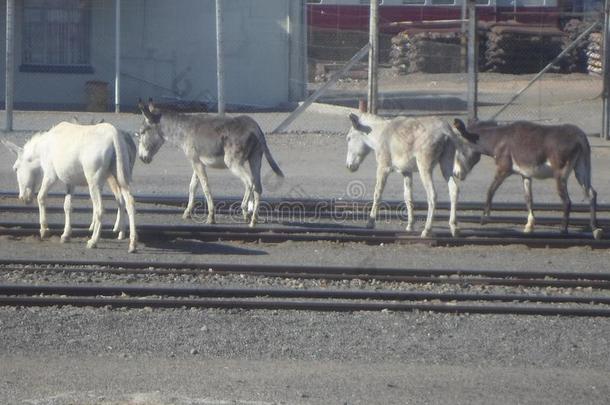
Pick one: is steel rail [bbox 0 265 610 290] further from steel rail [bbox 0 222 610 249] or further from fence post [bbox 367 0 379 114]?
fence post [bbox 367 0 379 114]

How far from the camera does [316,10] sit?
1610 inches

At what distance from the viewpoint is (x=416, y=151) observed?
47.4 ft

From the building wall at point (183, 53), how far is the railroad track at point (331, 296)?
18.0m

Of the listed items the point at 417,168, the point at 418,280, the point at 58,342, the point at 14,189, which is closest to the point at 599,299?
the point at 418,280

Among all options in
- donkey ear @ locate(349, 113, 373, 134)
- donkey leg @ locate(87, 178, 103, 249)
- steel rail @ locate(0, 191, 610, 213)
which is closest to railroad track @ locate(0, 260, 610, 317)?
donkey leg @ locate(87, 178, 103, 249)

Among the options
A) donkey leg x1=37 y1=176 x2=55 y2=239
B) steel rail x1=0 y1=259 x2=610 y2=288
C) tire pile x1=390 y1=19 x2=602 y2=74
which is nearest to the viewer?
steel rail x1=0 y1=259 x2=610 y2=288

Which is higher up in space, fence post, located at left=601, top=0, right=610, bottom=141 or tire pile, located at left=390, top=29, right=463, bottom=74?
tire pile, located at left=390, top=29, right=463, bottom=74

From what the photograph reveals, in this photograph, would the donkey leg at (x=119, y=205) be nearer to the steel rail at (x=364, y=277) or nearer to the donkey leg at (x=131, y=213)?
the donkey leg at (x=131, y=213)

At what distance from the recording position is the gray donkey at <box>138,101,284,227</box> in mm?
14969

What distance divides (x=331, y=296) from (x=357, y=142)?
14.5ft

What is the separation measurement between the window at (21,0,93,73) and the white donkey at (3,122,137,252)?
53.8ft

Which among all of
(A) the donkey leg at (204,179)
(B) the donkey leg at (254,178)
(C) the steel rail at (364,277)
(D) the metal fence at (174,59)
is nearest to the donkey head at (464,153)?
(B) the donkey leg at (254,178)

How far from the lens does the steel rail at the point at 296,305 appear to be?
35.5ft

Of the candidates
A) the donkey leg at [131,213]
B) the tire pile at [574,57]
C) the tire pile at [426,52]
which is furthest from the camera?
the tire pile at [574,57]
